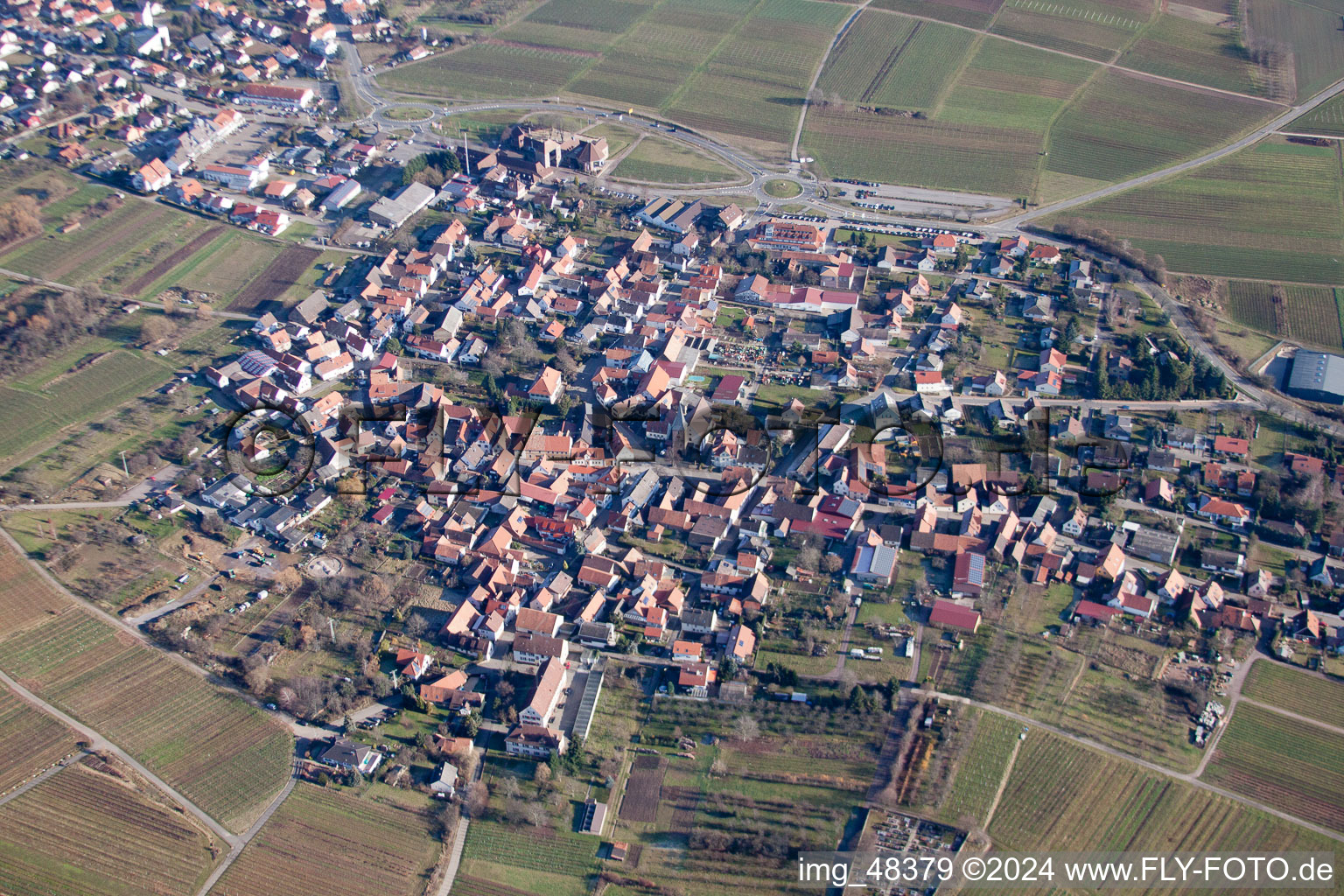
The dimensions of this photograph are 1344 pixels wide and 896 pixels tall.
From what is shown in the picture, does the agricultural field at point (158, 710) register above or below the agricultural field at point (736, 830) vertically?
below

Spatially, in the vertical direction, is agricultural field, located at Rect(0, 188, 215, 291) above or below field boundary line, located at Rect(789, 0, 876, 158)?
below

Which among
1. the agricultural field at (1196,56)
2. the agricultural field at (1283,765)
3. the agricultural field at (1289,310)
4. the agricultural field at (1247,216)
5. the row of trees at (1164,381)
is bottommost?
the agricultural field at (1283,765)

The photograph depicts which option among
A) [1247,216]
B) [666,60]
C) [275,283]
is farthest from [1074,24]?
[275,283]

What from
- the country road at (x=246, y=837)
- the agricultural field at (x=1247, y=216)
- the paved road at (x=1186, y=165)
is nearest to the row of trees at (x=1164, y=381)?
the agricultural field at (x=1247, y=216)

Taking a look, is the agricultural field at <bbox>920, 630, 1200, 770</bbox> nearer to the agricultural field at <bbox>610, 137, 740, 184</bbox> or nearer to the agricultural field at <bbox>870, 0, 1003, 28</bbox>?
the agricultural field at <bbox>610, 137, 740, 184</bbox>

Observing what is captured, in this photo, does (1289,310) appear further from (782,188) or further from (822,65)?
(822,65)

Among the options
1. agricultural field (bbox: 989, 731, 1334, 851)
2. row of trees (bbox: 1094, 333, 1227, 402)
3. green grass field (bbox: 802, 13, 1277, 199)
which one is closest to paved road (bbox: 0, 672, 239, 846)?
agricultural field (bbox: 989, 731, 1334, 851)

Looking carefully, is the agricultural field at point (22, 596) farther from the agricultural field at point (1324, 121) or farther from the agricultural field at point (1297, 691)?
the agricultural field at point (1324, 121)
